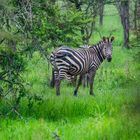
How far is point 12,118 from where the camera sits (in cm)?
970

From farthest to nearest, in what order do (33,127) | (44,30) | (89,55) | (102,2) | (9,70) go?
(102,2) → (89,55) → (44,30) → (9,70) → (33,127)

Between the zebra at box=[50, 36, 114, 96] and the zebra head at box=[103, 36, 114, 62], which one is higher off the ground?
the zebra head at box=[103, 36, 114, 62]

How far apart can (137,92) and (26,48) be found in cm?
780

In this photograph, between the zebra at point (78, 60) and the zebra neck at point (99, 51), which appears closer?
the zebra at point (78, 60)

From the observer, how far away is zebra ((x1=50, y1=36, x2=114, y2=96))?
1411 centimetres

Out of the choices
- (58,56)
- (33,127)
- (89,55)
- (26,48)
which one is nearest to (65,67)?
(58,56)

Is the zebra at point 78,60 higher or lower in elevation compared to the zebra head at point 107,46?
lower

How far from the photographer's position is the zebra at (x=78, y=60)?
14109 mm

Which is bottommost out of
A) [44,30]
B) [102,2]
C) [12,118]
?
[12,118]

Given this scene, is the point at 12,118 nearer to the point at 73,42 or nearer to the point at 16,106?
the point at 16,106

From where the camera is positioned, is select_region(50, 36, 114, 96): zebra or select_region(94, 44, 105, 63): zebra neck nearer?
select_region(50, 36, 114, 96): zebra

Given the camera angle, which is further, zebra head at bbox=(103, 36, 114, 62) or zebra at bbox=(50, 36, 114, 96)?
zebra head at bbox=(103, 36, 114, 62)

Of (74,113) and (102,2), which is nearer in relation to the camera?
(74,113)

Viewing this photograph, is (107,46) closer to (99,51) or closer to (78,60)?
(99,51)
